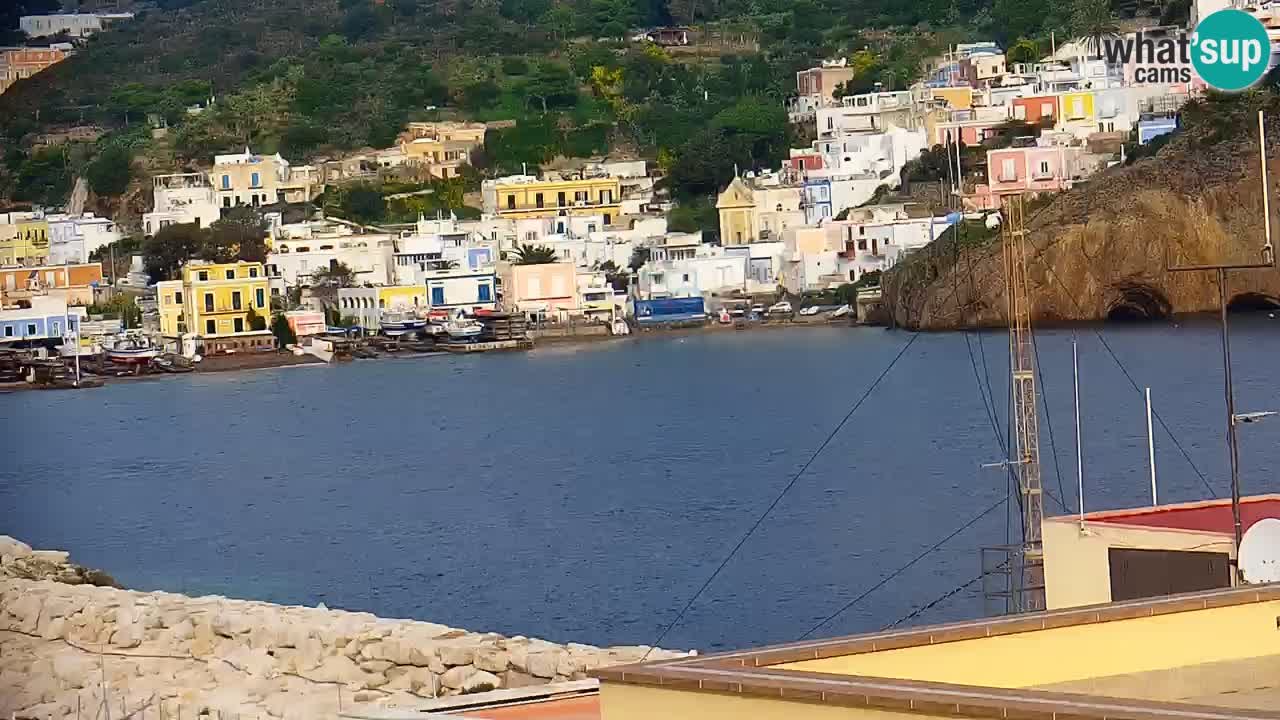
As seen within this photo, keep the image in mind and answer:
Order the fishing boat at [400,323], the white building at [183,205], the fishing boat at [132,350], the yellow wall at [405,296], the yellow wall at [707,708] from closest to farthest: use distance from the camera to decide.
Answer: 1. the yellow wall at [707,708]
2. the fishing boat at [132,350]
3. the fishing boat at [400,323]
4. the yellow wall at [405,296]
5. the white building at [183,205]

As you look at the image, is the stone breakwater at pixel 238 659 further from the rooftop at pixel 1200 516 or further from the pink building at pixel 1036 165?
the pink building at pixel 1036 165

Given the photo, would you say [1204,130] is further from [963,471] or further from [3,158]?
[3,158]

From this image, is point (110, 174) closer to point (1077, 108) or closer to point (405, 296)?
point (405, 296)

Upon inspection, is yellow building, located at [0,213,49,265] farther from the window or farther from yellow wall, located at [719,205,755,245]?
the window

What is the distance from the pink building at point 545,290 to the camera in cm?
5419

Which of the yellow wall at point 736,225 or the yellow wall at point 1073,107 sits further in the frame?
the yellow wall at point 736,225

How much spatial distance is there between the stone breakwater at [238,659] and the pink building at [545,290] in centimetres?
3996

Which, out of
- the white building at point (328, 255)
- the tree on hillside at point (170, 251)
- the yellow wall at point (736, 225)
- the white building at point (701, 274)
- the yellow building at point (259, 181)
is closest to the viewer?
the white building at point (701, 274)

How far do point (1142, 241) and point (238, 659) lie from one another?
Answer: 34436mm

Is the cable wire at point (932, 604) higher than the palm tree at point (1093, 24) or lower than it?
lower

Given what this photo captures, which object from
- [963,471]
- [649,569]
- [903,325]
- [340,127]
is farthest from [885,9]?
[649,569]

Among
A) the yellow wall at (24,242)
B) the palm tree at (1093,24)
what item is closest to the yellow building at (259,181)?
the yellow wall at (24,242)

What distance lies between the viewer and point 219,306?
53.2 m

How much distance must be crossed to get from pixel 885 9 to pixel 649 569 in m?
60.7
